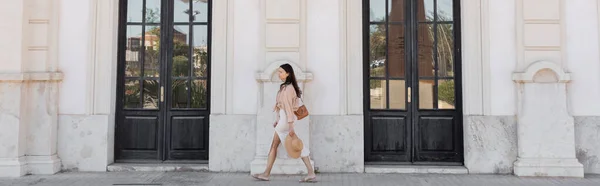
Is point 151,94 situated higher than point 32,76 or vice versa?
point 32,76

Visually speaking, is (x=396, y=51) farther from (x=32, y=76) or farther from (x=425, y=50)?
(x=32, y=76)

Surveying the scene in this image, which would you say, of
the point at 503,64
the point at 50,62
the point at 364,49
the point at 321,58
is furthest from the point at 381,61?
the point at 50,62

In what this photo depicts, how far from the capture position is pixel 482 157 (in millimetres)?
7469

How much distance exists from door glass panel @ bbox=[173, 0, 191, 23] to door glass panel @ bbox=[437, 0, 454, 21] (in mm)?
4411

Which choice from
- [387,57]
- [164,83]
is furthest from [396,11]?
[164,83]

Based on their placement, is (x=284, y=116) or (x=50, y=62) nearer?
(x=284, y=116)

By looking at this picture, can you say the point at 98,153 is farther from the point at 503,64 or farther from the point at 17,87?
the point at 503,64

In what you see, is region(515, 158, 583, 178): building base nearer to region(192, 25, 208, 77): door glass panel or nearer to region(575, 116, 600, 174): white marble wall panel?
region(575, 116, 600, 174): white marble wall panel

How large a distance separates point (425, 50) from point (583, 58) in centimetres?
246

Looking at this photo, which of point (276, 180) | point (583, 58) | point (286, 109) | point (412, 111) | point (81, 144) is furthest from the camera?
point (412, 111)

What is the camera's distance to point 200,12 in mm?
8148

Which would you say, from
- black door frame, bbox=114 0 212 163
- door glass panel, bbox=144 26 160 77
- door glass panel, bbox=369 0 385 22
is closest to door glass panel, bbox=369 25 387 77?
door glass panel, bbox=369 0 385 22

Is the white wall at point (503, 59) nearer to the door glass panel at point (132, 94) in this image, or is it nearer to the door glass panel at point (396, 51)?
the door glass panel at point (396, 51)

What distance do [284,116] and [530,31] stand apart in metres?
4.22
